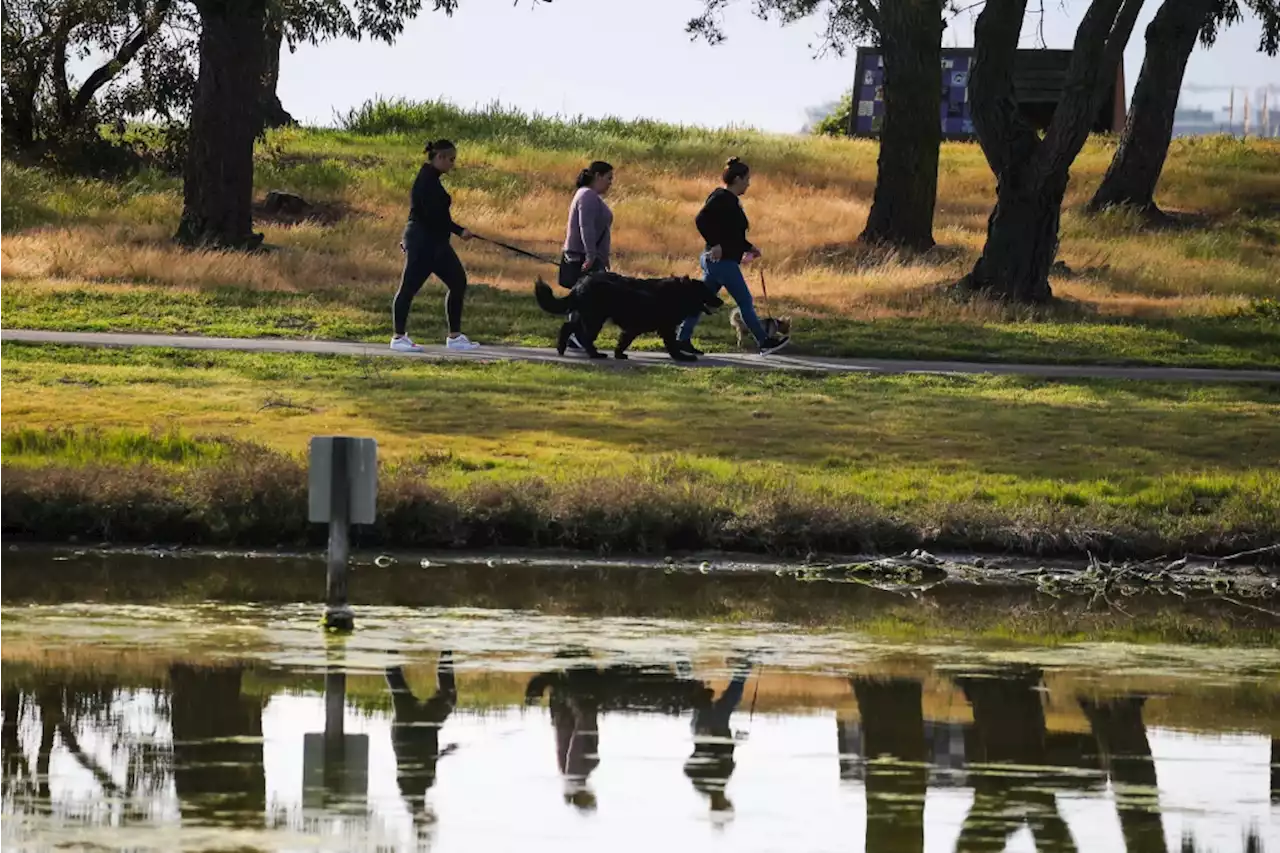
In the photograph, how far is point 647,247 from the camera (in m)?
40.6

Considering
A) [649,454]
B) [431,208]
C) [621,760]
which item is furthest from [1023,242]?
[621,760]

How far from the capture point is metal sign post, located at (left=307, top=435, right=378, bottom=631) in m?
10.7

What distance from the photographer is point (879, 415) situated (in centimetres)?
1922

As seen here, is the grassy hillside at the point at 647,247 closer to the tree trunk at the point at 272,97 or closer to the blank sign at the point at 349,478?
the tree trunk at the point at 272,97

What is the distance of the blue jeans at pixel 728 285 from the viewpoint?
22.0 metres

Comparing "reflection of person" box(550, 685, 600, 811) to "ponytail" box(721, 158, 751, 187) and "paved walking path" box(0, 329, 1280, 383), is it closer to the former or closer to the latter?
"ponytail" box(721, 158, 751, 187)

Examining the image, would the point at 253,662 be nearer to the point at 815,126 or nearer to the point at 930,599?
the point at 930,599

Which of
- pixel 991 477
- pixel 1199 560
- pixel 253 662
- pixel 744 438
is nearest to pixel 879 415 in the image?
pixel 744 438

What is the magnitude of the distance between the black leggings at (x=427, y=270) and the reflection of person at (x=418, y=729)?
1256cm

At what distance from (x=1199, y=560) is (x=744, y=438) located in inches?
184

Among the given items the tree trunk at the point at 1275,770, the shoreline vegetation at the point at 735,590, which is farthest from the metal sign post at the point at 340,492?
the tree trunk at the point at 1275,770

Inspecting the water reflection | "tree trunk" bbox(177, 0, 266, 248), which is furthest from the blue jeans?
"tree trunk" bbox(177, 0, 266, 248)

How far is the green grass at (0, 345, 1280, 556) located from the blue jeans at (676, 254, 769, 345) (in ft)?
2.88

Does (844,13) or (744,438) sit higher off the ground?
(844,13)
